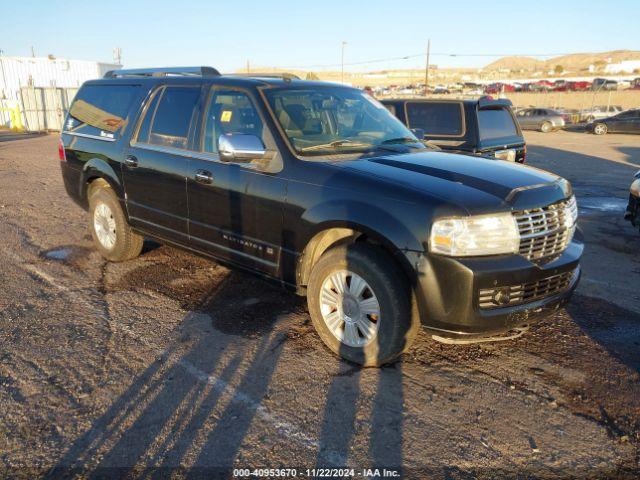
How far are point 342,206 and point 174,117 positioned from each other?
2149mm

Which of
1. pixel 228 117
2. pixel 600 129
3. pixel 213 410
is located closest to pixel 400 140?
pixel 228 117

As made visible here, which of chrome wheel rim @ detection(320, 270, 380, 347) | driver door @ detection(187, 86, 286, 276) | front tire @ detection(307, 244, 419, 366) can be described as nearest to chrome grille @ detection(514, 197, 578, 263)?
front tire @ detection(307, 244, 419, 366)

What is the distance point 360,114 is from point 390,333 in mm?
2178

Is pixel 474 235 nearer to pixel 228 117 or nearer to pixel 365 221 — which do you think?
pixel 365 221

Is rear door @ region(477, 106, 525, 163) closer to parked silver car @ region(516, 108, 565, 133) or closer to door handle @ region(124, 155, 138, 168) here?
door handle @ region(124, 155, 138, 168)

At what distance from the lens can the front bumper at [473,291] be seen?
3.09 metres

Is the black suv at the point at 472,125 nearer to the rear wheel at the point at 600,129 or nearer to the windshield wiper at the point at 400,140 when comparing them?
the windshield wiper at the point at 400,140

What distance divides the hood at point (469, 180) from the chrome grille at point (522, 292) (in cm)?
48

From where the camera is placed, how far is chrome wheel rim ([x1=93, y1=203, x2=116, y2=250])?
5.73 meters

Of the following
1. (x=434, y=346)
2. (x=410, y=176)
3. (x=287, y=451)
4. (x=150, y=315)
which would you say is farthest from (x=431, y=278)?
(x=150, y=315)

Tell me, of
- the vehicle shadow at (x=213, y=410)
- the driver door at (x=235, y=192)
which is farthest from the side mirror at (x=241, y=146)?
the vehicle shadow at (x=213, y=410)

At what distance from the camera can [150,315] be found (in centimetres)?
445

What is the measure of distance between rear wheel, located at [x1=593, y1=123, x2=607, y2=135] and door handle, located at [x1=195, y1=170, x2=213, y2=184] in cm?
2750

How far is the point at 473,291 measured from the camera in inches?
122
